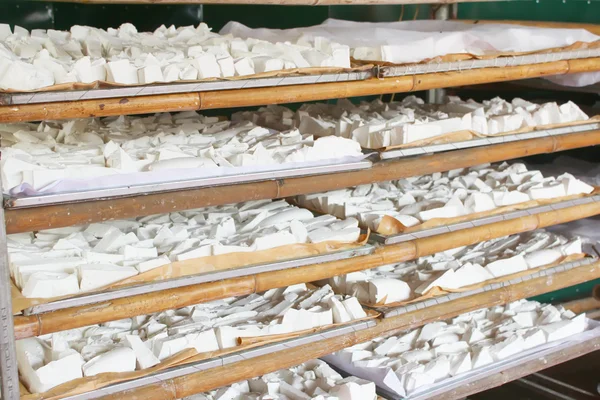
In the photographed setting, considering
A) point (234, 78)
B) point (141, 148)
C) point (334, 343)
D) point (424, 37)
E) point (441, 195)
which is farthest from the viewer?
point (441, 195)

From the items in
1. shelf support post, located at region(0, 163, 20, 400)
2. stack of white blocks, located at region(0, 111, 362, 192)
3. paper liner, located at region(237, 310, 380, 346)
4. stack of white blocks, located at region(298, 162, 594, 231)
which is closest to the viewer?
shelf support post, located at region(0, 163, 20, 400)

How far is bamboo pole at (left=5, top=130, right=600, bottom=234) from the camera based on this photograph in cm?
232

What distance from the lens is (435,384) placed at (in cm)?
314

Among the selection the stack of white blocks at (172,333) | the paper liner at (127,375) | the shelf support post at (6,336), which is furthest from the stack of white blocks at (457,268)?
the shelf support post at (6,336)

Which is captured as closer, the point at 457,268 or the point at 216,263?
the point at 216,263

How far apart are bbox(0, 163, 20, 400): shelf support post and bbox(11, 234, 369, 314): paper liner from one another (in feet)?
0.16

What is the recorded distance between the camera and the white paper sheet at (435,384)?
3061 millimetres

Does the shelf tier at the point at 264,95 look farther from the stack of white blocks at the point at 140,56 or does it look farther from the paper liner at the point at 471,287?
the paper liner at the point at 471,287

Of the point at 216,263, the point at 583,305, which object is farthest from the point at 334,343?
the point at 583,305

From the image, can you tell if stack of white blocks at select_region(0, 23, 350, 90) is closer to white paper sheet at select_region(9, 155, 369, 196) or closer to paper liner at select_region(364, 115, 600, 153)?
white paper sheet at select_region(9, 155, 369, 196)

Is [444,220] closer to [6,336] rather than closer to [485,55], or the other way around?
[485,55]

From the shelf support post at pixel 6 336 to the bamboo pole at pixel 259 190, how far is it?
0.08 meters

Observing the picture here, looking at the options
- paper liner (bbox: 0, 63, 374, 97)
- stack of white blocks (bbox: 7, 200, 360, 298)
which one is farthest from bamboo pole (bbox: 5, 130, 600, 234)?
paper liner (bbox: 0, 63, 374, 97)

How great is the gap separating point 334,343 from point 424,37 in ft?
4.23
